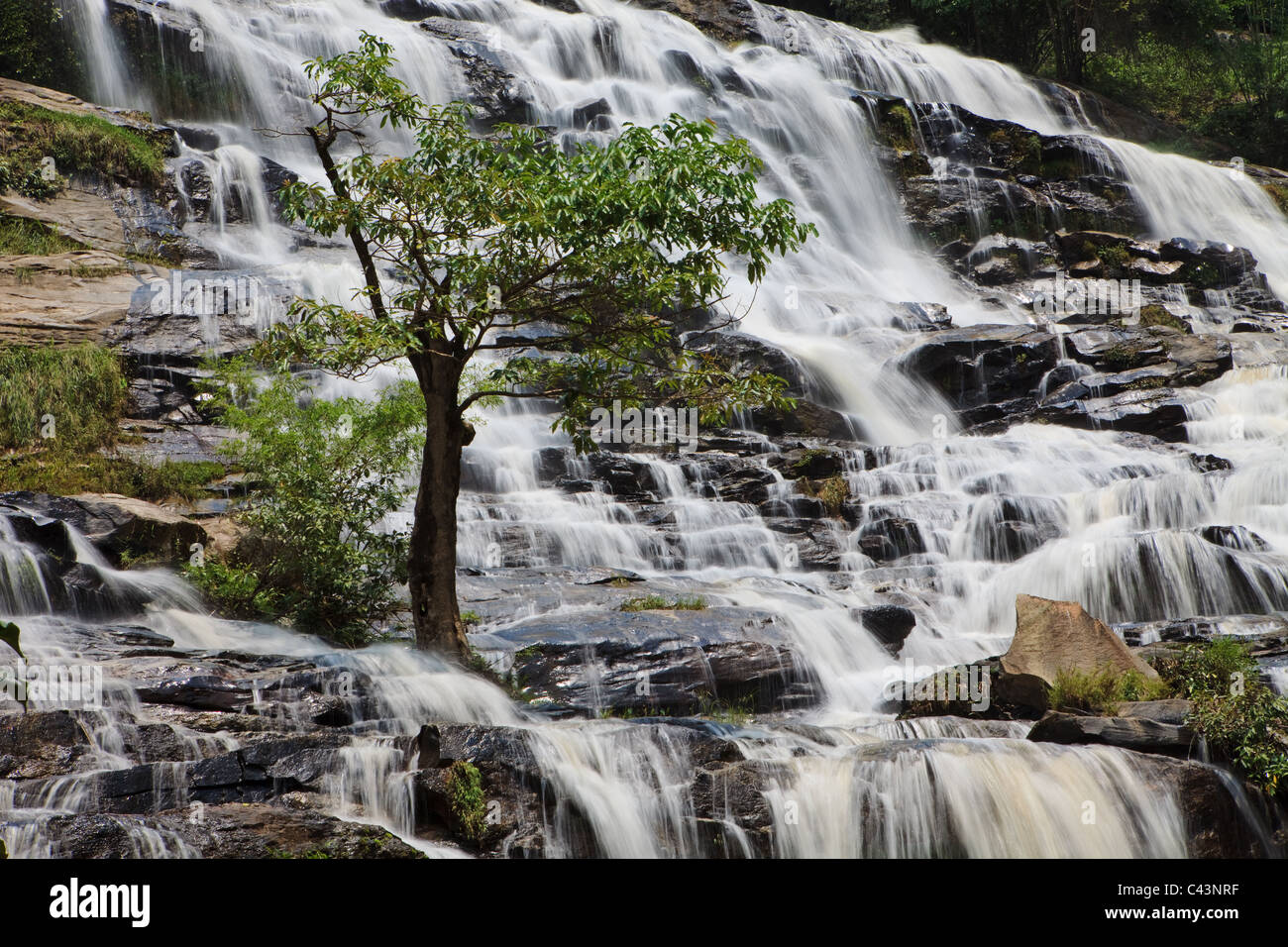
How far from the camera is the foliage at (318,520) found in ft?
38.0

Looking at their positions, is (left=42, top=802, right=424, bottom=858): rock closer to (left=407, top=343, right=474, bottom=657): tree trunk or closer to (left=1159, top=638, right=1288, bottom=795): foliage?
(left=407, top=343, right=474, bottom=657): tree trunk

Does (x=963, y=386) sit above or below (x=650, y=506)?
above

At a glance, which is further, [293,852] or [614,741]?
[614,741]

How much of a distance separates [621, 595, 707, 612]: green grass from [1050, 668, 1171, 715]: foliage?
395 centimetres

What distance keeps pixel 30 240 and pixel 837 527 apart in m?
14.1

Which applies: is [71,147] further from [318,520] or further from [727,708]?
[727,708]

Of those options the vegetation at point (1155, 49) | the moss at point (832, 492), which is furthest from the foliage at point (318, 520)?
the vegetation at point (1155, 49)

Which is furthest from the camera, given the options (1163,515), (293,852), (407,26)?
(407,26)

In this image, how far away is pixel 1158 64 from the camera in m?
41.4

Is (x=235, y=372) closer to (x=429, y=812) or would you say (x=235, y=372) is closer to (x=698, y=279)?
(x=698, y=279)

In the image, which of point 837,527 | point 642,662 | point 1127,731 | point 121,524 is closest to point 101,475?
point 121,524

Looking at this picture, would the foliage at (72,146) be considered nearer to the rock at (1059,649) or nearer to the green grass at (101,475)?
the green grass at (101,475)
